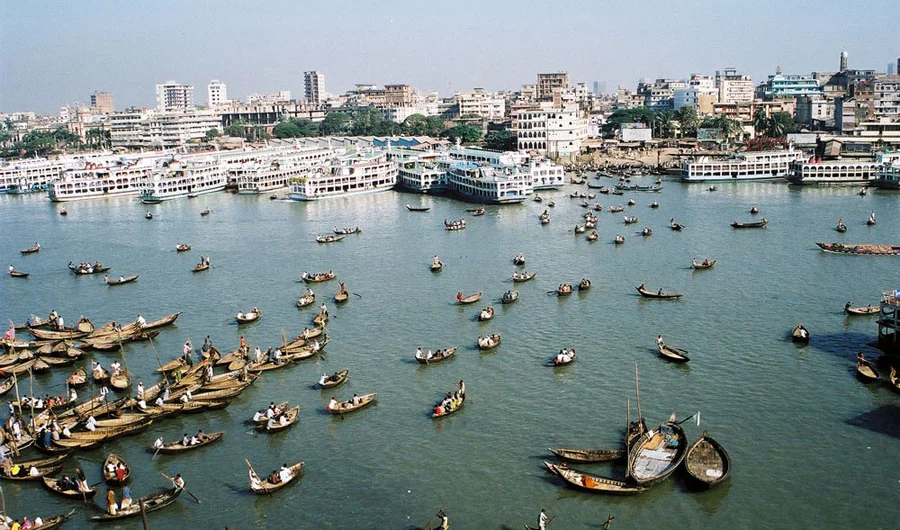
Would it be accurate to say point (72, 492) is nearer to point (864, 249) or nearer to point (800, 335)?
point (800, 335)

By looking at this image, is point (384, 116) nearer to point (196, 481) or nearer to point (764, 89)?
point (764, 89)

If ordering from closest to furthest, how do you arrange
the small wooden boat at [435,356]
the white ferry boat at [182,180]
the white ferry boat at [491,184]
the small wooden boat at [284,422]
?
the small wooden boat at [284,422], the small wooden boat at [435,356], the white ferry boat at [491,184], the white ferry boat at [182,180]

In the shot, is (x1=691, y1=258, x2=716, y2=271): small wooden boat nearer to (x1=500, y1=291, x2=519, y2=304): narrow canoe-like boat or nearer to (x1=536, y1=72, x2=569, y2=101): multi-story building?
(x1=500, y1=291, x2=519, y2=304): narrow canoe-like boat

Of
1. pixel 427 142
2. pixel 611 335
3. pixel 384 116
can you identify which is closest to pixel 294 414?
pixel 611 335

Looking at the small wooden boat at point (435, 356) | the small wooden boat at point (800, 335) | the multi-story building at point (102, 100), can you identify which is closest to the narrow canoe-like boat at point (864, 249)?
the small wooden boat at point (800, 335)

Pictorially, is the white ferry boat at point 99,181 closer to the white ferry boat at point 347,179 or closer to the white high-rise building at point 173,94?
the white ferry boat at point 347,179
